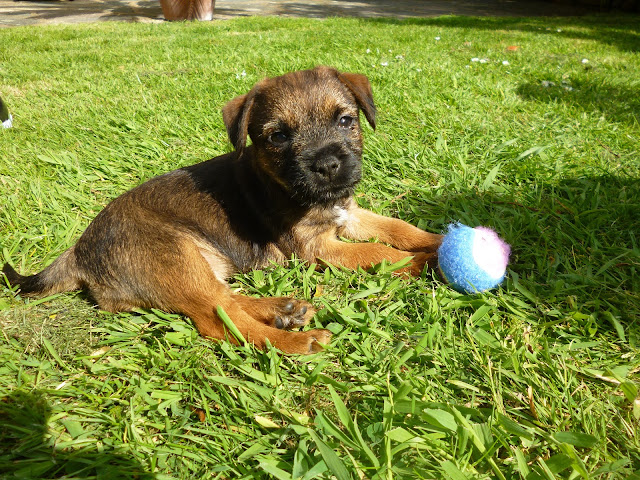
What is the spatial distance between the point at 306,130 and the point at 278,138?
203 millimetres

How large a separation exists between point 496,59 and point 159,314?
733 centimetres

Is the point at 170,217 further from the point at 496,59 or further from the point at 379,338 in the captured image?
the point at 496,59

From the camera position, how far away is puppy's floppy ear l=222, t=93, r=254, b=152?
2.87 m

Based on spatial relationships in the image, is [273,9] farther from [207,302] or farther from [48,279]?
[207,302]

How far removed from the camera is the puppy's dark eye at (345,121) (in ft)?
9.70

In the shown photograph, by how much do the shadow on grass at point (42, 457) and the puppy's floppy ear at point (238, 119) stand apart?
6.13 ft

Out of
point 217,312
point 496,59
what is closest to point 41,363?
point 217,312

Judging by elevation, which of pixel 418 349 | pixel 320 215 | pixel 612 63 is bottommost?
pixel 418 349

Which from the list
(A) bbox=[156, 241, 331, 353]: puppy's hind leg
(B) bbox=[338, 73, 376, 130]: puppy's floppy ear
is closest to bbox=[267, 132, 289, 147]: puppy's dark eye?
(B) bbox=[338, 73, 376, 130]: puppy's floppy ear

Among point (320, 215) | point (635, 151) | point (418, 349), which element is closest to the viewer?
point (418, 349)

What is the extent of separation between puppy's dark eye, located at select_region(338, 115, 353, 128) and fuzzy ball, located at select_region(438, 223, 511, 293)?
1076 mm

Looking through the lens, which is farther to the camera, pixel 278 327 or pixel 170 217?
pixel 170 217

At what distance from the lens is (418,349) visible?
2.09 metres

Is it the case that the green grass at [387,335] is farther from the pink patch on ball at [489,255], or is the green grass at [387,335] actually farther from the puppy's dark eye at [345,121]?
the puppy's dark eye at [345,121]
